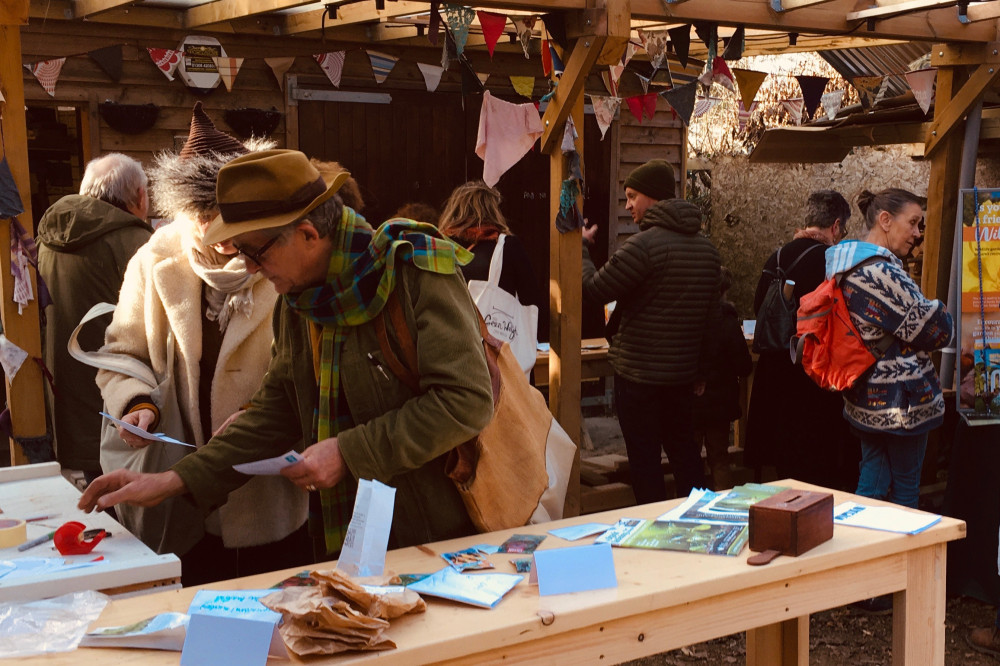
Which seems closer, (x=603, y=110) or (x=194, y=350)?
(x=194, y=350)

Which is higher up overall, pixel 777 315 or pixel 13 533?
pixel 777 315

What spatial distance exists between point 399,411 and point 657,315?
9.13ft

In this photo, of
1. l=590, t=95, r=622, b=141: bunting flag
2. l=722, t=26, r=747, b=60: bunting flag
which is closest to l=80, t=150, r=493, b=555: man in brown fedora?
l=590, t=95, r=622, b=141: bunting flag

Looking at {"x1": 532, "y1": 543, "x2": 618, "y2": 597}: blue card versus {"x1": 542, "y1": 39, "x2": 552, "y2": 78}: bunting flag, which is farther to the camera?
{"x1": 542, "y1": 39, "x2": 552, "y2": 78}: bunting flag

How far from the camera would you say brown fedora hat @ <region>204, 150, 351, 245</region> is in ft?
6.86

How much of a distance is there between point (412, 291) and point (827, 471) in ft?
12.2

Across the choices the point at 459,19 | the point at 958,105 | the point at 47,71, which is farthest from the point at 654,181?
the point at 47,71

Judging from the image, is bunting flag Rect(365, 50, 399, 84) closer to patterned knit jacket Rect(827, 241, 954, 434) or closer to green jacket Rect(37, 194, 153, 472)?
green jacket Rect(37, 194, 153, 472)

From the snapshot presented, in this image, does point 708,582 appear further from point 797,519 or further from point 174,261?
point 174,261

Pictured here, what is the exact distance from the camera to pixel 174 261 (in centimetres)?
287

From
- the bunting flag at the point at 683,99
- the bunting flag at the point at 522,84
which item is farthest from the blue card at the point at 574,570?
the bunting flag at the point at 522,84

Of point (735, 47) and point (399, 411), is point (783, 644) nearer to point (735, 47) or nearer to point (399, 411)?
point (399, 411)

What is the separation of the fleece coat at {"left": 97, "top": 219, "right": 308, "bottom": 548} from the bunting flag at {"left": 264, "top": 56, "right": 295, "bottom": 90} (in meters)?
3.99

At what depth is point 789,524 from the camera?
2162 millimetres
